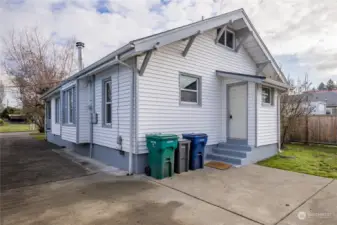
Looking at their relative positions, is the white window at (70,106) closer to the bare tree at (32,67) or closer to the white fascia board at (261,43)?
the white fascia board at (261,43)

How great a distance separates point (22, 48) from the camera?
2188 centimetres

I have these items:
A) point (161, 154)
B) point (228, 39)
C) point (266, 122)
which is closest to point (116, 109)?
point (161, 154)

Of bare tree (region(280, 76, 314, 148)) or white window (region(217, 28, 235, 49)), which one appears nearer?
white window (region(217, 28, 235, 49))

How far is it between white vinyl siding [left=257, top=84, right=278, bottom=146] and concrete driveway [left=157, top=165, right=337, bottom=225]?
5.76 feet

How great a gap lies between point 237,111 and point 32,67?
21.7 metres

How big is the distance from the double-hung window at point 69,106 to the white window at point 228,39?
646 cm

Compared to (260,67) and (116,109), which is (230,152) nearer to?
(116,109)

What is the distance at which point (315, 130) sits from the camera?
12.1 m

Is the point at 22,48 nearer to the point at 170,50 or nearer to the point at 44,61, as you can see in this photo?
the point at 44,61

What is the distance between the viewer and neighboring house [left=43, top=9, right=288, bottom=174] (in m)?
5.88

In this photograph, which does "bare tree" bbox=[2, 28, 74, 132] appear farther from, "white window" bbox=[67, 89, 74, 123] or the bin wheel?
the bin wheel

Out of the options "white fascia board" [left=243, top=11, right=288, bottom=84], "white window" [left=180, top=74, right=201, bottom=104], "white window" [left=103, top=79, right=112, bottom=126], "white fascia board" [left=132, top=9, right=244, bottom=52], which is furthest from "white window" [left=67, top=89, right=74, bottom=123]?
"white fascia board" [left=243, top=11, right=288, bottom=84]

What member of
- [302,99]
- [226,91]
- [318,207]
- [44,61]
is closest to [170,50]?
[226,91]

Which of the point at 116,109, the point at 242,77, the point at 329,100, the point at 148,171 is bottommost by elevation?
the point at 148,171
